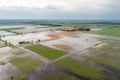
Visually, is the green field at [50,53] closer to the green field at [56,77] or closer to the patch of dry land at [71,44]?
the patch of dry land at [71,44]

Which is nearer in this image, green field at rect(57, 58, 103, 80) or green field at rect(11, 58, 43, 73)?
green field at rect(57, 58, 103, 80)

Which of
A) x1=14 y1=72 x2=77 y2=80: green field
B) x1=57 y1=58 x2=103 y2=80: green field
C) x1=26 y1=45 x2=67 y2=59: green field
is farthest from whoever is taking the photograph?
x1=26 y1=45 x2=67 y2=59: green field

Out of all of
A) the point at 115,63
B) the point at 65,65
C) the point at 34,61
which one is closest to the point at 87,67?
the point at 65,65

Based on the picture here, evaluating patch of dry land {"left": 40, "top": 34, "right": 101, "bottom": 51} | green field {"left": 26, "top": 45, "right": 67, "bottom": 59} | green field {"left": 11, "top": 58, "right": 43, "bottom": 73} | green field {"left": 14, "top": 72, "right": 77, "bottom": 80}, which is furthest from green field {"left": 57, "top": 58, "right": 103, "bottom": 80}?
patch of dry land {"left": 40, "top": 34, "right": 101, "bottom": 51}

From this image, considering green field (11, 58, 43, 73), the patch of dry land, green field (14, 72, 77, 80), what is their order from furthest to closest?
the patch of dry land < green field (11, 58, 43, 73) < green field (14, 72, 77, 80)

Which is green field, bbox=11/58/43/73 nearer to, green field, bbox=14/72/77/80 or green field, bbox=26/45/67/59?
green field, bbox=14/72/77/80

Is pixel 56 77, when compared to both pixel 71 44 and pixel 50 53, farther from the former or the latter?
pixel 71 44

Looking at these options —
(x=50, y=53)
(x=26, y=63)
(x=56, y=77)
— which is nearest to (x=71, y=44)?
(x=50, y=53)

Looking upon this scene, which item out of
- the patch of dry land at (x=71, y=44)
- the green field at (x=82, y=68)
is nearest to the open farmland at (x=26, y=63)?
the green field at (x=82, y=68)
